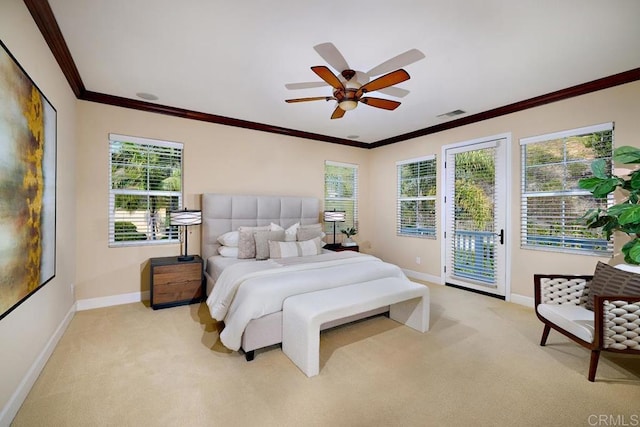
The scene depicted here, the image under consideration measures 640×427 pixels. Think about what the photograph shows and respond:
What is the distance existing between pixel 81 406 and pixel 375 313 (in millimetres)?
2683

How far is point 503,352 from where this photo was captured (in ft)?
8.75

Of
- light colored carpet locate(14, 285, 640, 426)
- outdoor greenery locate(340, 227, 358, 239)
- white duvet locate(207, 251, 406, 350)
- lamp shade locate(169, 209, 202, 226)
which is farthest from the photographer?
outdoor greenery locate(340, 227, 358, 239)

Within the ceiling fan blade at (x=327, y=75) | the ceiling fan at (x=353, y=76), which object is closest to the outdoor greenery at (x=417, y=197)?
the ceiling fan at (x=353, y=76)

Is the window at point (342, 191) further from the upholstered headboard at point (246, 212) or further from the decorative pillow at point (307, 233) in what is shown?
the decorative pillow at point (307, 233)

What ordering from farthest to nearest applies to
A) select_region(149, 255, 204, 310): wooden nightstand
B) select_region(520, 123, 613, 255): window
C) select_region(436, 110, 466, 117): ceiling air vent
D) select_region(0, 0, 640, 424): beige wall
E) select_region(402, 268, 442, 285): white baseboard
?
select_region(402, 268, 442, 285): white baseboard < select_region(436, 110, 466, 117): ceiling air vent < select_region(149, 255, 204, 310): wooden nightstand < select_region(520, 123, 613, 255): window < select_region(0, 0, 640, 424): beige wall

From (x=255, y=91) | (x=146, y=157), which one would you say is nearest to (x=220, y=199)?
(x=146, y=157)

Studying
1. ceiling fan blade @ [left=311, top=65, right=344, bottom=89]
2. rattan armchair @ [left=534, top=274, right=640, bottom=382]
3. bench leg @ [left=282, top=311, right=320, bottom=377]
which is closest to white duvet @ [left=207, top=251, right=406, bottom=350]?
bench leg @ [left=282, top=311, right=320, bottom=377]

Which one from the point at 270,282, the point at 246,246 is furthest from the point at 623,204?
the point at 246,246

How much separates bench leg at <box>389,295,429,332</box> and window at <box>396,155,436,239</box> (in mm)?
2283

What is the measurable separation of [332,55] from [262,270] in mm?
2166

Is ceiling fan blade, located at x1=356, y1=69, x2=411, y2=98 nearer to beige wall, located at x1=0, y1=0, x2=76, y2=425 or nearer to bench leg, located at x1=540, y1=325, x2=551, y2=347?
beige wall, located at x1=0, y1=0, x2=76, y2=425

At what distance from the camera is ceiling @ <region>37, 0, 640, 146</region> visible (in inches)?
83.9

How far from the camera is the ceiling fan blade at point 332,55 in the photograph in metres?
2.29

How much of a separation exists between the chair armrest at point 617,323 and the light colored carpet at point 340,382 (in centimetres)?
32
